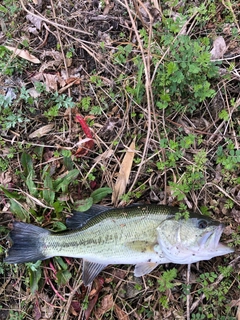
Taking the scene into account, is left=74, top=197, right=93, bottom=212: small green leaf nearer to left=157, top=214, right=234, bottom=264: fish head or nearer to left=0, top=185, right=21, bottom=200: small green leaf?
left=0, top=185, right=21, bottom=200: small green leaf

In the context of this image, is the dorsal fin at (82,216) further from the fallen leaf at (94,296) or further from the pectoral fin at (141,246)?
the fallen leaf at (94,296)

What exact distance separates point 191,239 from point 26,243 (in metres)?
1.57

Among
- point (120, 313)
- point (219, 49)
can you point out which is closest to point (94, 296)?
point (120, 313)

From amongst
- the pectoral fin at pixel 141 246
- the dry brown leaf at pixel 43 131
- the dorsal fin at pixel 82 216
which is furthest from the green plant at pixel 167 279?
the dry brown leaf at pixel 43 131

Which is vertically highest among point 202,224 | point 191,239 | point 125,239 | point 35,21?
point 35,21

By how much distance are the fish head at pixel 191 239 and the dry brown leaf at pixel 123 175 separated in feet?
1.99

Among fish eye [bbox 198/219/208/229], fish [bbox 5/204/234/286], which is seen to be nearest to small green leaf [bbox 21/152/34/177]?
fish [bbox 5/204/234/286]

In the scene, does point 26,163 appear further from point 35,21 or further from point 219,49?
point 219,49

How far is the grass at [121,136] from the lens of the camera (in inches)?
145

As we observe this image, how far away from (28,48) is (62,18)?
Answer: 1.63ft

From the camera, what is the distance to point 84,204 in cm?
373

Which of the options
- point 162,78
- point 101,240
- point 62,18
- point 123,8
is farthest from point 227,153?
point 62,18

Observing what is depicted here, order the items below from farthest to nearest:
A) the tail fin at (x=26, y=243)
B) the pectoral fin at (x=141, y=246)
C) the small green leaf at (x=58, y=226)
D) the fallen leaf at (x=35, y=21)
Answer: the fallen leaf at (x=35, y=21), the small green leaf at (x=58, y=226), the tail fin at (x=26, y=243), the pectoral fin at (x=141, y=246)

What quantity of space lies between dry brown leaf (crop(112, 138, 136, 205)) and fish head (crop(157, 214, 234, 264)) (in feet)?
1.99
